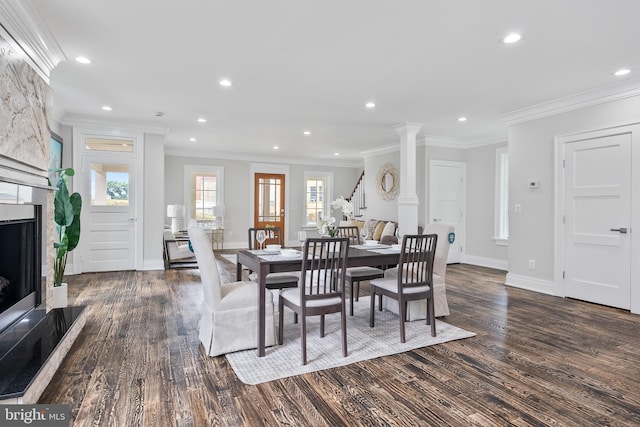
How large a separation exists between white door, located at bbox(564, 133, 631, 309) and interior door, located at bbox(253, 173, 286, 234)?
6.66 metres

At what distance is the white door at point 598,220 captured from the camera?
399 cm

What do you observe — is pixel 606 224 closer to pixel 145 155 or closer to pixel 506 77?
pixel 506 77

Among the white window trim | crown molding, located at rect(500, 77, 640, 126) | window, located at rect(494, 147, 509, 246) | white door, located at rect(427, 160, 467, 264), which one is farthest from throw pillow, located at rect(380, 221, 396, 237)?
the white window trim

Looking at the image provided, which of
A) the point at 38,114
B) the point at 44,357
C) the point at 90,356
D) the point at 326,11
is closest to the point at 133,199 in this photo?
the point at 38,114

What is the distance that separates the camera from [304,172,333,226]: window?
10047 mm

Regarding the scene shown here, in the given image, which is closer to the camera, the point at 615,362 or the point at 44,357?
the point at 44,357

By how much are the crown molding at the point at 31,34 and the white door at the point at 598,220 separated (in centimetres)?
556

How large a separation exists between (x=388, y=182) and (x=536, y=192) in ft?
10.4

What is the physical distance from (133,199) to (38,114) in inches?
135

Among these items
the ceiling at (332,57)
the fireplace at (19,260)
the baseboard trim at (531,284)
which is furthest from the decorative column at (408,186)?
the fireplace at (19,260)

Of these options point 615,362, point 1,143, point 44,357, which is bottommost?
point 615,362

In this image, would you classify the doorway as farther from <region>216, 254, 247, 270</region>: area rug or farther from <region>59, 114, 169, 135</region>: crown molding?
<region>59, 114, 169, 135</region>: crown molding

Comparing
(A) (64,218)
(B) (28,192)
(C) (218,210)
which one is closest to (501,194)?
(C) (218,210)

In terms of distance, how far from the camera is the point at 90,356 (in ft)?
8.74
